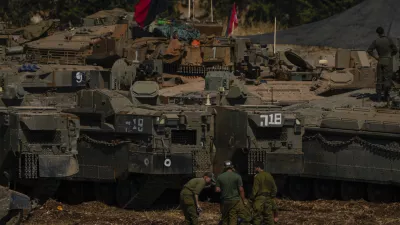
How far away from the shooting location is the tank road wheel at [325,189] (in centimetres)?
3136

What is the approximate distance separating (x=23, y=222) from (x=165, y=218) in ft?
9.22

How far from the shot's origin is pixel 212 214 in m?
28.9

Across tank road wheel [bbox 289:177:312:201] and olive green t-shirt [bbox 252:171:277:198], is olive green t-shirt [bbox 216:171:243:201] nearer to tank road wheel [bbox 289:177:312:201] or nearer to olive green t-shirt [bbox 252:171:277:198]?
olive green t-shirt [bbox 252:171:277:198]

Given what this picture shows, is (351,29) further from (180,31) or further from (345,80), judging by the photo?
(345,80)

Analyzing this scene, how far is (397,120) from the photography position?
3002cm

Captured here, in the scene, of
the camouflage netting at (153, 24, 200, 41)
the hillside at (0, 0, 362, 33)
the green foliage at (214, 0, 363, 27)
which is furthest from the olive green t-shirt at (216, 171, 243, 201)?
the green foliage at (214, 0, 363, 27)

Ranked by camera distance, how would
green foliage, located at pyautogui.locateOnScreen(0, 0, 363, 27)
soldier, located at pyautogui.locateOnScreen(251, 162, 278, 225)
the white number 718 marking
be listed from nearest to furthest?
soldier, located at pyautogui.locateOnScreen(251, 162, 278, 225) → the white number 718 marking → green foliage, located at pyautogui.locateOnScreen(0, 0, 363, 27)

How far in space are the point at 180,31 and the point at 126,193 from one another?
1446 cm

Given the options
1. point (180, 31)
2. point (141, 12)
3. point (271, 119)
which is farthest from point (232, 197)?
point (141, 12)

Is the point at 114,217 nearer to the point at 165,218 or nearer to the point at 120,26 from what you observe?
the point at 165,218

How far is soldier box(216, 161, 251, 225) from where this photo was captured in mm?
24875

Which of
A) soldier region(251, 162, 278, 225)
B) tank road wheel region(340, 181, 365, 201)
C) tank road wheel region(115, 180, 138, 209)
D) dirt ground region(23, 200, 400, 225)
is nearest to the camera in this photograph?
soldier region(251, 162, 278, 225)

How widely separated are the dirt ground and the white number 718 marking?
1.81 meters

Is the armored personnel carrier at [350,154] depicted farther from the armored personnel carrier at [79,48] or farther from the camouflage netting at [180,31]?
the camouflage netting at [180,31]
